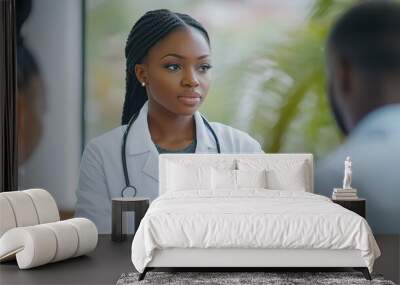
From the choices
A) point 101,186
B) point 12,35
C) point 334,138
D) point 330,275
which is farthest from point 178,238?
point 12,35

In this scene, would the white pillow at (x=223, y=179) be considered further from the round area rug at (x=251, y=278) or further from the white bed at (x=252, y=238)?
the round area rug at (x=251, y=278)

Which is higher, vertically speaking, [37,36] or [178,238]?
[37,36]

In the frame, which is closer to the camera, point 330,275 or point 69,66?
point 330,275

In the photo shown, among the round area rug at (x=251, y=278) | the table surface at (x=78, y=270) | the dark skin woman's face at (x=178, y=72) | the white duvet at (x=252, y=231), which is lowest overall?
the table surface at (x=78, y=270)

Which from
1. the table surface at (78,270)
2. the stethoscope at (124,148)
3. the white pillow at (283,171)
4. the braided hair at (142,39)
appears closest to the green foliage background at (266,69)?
the braided hair at (142,39)

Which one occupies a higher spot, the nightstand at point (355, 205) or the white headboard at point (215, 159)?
the white headboard at point (215, 159)

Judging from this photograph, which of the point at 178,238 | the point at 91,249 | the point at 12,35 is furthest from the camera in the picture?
the point at 12,35

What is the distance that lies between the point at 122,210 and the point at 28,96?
5.82ft

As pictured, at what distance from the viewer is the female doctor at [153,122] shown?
737 centimetres

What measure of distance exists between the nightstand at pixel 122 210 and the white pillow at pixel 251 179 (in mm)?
982

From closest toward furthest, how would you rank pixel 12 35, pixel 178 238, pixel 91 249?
pixel 178 238, pixel 91 249, pixel 12 35

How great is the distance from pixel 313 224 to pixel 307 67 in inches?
113

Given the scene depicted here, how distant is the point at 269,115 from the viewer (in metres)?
7.44

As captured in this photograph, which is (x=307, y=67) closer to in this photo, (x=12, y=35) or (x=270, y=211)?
(x=270, y=211)
